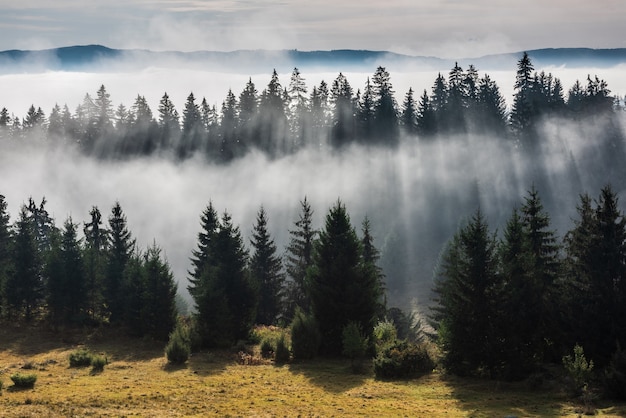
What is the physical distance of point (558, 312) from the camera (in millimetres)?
38500

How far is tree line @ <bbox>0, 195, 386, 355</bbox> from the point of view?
4666cm

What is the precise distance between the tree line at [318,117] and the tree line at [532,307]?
4112 inches

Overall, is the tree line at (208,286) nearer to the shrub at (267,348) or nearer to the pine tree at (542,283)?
the shrub at (267,348)

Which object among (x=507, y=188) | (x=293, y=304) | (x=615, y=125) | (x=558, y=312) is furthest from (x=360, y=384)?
(x=615, y=125)

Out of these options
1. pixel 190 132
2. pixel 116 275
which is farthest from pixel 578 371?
pixel 190 132

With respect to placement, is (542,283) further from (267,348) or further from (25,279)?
(25,279)

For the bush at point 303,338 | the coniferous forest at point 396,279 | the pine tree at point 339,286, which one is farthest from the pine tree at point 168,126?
the bush at point 303,338

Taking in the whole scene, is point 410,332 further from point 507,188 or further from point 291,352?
point 507,188

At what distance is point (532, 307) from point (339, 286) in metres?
14.0

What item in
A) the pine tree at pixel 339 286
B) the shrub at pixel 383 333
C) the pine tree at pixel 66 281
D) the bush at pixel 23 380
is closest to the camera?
the bush at pixel 23 380

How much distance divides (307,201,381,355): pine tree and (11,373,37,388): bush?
20.0m

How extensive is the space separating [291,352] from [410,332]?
26737 millimetres

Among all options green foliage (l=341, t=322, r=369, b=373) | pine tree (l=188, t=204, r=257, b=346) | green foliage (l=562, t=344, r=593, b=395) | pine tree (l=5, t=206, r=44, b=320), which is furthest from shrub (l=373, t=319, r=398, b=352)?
pine tree (l=5, t=206, r=44, b=320)

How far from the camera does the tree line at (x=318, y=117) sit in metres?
143
